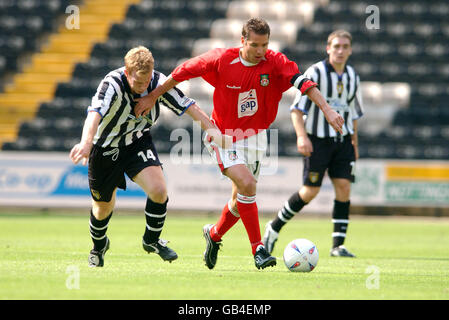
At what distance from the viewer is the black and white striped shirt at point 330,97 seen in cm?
805

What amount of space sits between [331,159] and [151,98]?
2911 millimetres

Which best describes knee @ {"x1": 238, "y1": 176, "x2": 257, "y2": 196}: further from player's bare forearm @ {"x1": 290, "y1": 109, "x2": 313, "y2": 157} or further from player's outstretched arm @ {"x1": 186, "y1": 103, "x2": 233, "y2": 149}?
player's bare forearm @ {"x1": 290, "y1": 109, "x2": 313, "y2": 157}

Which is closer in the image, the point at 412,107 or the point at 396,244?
the point at 396,244

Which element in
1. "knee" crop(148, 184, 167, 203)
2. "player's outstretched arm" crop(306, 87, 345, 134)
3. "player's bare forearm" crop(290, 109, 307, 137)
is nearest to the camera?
"player's outstretched arm" crop(306, 87, 345, 134)

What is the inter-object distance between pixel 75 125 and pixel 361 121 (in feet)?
22.2

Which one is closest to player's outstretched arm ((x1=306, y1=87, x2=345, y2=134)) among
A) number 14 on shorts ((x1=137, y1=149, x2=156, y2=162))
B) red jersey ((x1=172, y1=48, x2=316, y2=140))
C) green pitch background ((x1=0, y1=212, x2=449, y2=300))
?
red jersey ((x1=172, y1=48, x2=316, y2=140))

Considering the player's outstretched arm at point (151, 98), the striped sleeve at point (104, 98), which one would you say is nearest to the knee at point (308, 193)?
the player's outstretched arm at point (151, 98)

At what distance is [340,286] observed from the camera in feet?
16.7

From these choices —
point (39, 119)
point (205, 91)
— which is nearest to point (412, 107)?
point (205, 91)

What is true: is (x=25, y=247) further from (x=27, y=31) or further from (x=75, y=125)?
(x=27, y=31)

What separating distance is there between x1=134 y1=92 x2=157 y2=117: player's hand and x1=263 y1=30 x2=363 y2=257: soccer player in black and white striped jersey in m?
2.43

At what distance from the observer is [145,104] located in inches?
229

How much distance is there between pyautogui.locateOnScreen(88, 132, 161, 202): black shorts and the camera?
607 cm
